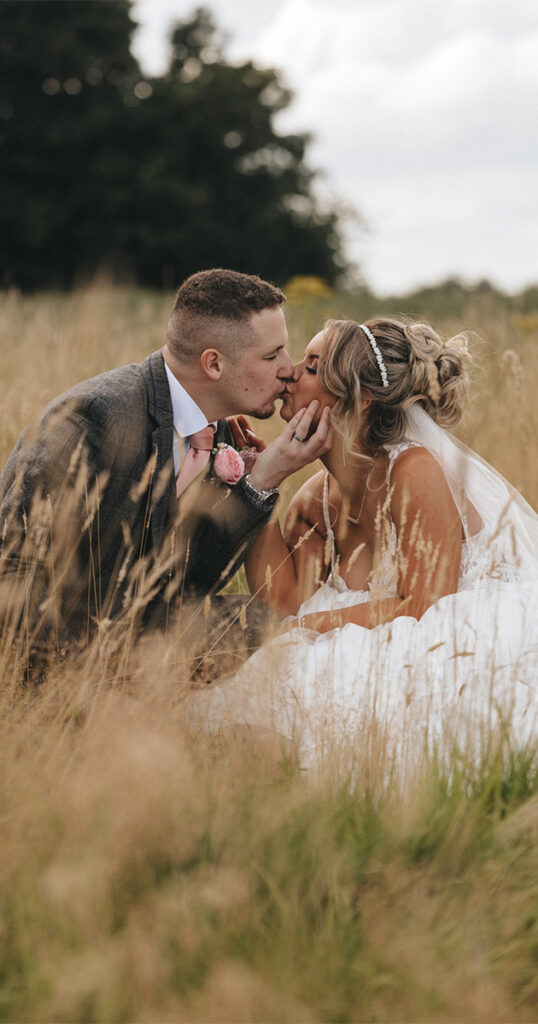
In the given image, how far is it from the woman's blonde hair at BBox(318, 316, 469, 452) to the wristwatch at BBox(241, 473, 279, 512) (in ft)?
1.25

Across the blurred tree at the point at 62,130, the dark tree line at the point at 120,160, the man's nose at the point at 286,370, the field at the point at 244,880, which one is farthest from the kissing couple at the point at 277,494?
the blurred tree at the point at 62,130

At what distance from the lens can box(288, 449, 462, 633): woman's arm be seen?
10.5 ft

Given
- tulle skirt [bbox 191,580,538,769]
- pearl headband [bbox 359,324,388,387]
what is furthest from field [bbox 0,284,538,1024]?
pearl headband [bbox 359,324,388,387]

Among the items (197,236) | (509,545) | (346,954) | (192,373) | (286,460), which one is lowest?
(346,954)

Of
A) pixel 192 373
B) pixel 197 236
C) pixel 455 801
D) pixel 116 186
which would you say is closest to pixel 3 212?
pixel 116 186

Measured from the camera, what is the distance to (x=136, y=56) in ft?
84.8

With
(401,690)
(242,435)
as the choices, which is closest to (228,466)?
(242,435)

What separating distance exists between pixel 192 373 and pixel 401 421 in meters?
0.87

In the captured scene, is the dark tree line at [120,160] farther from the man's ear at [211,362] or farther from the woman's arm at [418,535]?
the woman's arm at [418,535]

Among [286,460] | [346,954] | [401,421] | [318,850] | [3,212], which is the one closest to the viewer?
[346,954]

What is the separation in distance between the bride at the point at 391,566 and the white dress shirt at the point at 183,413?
366 millimetres

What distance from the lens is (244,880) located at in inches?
70.4

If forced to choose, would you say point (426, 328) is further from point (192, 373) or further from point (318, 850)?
point (318, 850)

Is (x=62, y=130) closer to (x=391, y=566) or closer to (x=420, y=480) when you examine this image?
(x=420, y=480)
